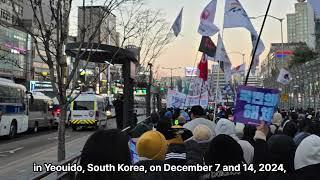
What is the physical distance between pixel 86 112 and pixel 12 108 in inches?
298

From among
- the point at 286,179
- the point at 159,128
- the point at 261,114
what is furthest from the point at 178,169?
the point at 261,114

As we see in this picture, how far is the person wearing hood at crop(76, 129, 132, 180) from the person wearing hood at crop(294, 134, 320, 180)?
1764 millimetres

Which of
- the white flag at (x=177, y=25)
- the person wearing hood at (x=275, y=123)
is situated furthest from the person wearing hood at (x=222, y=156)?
the white flag at (x=177, y=25)

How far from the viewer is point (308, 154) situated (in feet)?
14.3

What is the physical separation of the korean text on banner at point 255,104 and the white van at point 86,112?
84.7 feet

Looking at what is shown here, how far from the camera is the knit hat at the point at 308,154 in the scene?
14.3 feet

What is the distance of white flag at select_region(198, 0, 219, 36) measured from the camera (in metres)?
17.9

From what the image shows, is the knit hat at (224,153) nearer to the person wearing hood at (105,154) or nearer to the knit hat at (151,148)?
the knit hat at (151,148)

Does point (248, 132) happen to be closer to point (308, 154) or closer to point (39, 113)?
point (308, 154)

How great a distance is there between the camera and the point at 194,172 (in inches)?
175

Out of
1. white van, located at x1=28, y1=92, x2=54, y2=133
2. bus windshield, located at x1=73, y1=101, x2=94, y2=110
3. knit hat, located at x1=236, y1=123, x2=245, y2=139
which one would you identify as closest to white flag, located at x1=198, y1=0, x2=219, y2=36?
knit hat, located at x1=236, y1=123, x2=245, y2=139

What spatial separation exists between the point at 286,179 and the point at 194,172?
0.82 meters

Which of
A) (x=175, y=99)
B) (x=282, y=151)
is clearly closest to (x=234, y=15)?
(x=282, y=151)

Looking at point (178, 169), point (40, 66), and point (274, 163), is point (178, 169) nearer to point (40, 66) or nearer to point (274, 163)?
point (274, 163)
